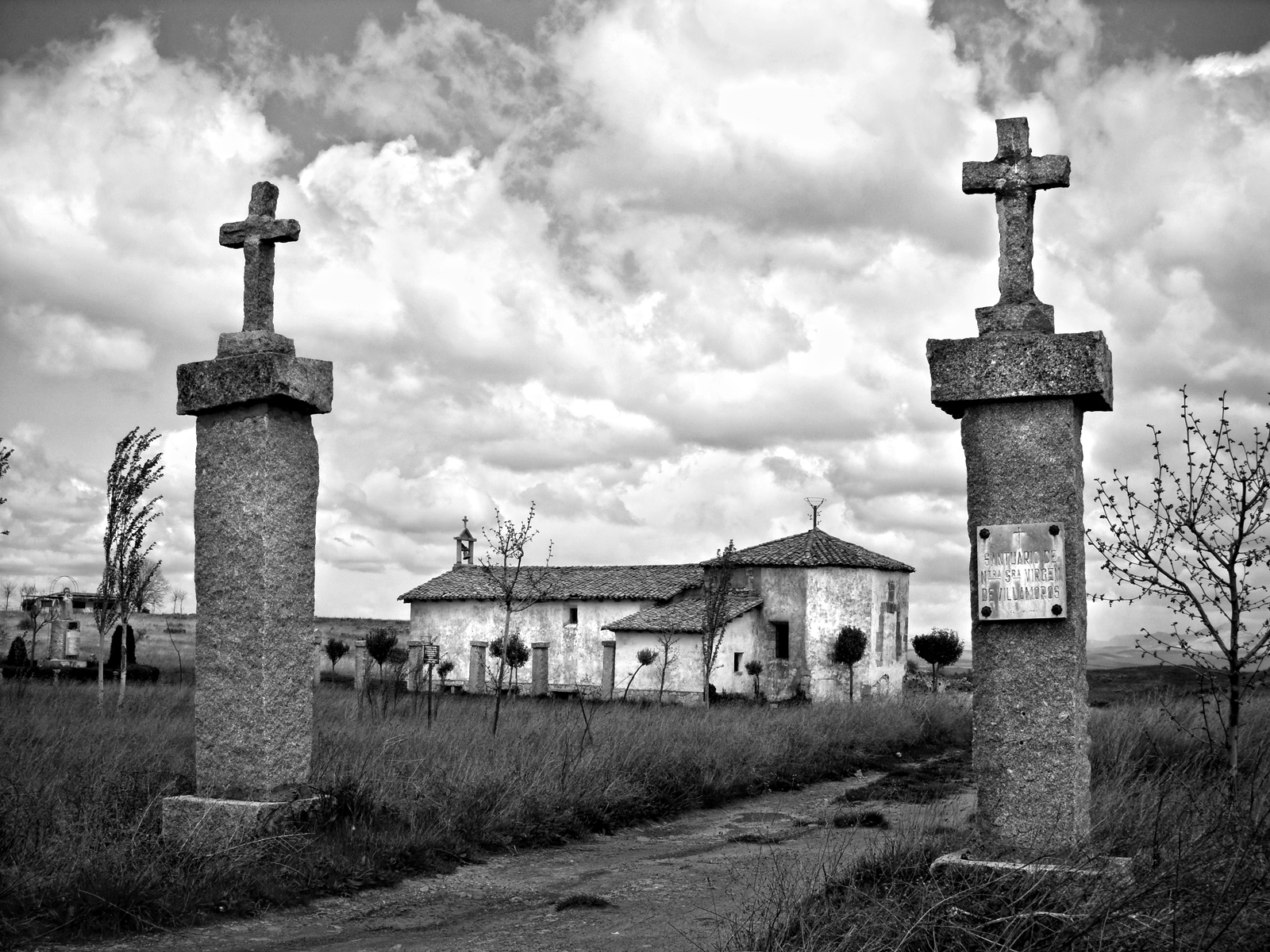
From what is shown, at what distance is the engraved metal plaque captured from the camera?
5266 mm

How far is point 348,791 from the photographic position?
723 centimetres

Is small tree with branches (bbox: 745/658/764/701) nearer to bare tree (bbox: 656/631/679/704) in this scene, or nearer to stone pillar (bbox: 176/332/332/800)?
bare tree (bbox: 656/631/679/704)

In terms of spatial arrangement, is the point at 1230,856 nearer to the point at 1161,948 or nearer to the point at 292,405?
the point at 1161,948

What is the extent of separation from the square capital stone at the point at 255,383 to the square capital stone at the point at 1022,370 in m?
4.10

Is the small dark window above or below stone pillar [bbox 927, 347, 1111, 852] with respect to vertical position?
below

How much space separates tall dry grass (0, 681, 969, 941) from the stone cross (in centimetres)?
325

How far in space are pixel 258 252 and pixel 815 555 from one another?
31.1m

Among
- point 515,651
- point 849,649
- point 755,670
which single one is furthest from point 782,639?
point 515,651

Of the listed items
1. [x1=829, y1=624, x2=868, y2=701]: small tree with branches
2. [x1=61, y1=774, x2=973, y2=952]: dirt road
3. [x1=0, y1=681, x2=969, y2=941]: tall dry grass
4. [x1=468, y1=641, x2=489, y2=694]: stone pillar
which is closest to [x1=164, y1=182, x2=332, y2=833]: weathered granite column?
[x1=0, y1=681, x2=969, y2=941]: tall dry grass

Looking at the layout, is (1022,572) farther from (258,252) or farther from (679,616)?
(679,616)

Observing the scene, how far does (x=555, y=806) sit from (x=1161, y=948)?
17.5ft

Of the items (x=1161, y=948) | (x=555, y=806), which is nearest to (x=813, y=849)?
(x=555, y=806)

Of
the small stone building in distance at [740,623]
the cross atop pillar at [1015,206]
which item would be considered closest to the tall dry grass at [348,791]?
the cross atop pillar at [1015,206]

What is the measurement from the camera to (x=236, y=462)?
7.05 metres
